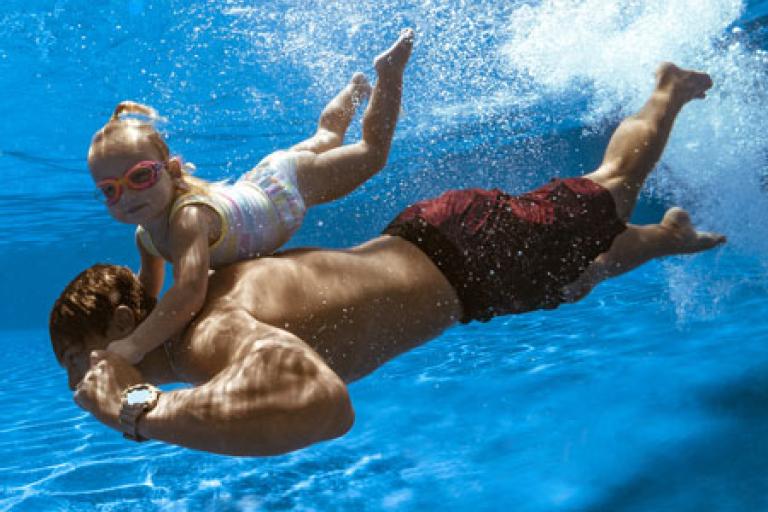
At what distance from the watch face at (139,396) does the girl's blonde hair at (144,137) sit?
1224mm

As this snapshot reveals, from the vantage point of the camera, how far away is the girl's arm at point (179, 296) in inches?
112

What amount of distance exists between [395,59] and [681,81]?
2240 mm

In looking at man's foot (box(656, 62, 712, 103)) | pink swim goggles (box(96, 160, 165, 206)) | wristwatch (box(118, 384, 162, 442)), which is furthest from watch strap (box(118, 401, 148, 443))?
man's foot (box(656, 62, 712, 103))

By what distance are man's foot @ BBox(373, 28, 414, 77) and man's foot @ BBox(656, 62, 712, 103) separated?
2041mm

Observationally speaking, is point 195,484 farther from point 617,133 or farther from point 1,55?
point 1,55

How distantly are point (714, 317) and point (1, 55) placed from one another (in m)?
11.6

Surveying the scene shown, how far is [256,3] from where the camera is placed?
9.82 metres

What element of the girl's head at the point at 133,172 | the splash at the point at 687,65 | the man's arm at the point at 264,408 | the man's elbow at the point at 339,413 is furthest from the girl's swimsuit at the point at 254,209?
the splash at the point at 687,65

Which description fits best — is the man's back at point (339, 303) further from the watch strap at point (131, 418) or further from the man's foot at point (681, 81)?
the man's foot at point (681, 81)

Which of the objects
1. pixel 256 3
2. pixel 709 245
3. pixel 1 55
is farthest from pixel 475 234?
pixel 1 55

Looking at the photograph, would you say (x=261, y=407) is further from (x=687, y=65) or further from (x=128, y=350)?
(x=687, y=65)

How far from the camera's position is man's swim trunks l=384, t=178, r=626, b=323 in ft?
12.3

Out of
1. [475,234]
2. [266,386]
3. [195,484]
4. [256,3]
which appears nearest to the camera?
[266,386]

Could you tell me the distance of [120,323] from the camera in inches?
123
